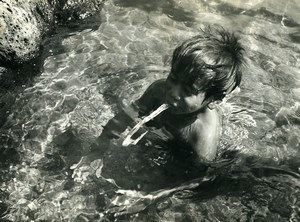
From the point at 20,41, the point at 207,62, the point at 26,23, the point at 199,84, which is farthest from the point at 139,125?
the point at 26,23

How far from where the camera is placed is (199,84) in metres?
3.91

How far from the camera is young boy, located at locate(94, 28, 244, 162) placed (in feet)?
12.6

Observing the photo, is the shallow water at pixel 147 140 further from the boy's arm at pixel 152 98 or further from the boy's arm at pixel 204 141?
the boy's arm at pixel 152 98

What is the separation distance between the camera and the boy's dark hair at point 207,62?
12.6ft

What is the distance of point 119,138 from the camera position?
499 cm

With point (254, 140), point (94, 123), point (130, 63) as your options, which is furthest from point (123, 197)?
point (130, 63)

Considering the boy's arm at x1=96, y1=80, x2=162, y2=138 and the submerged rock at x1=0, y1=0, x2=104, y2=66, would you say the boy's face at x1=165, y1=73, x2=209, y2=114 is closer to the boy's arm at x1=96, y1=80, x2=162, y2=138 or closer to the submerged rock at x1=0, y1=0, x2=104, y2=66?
the boy's arm at x1=96, y1=80, x2=162, y2=138

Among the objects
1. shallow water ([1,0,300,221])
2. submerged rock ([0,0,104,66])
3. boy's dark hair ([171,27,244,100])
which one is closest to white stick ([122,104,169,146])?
shallow water ([1,0,300,221])

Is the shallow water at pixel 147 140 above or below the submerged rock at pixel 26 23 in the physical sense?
below

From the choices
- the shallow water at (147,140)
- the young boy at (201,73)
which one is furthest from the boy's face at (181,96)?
the shallow water at (147,140)

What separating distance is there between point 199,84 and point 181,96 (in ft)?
0.63

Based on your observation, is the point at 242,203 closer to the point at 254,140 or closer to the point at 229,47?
the point at 254,140

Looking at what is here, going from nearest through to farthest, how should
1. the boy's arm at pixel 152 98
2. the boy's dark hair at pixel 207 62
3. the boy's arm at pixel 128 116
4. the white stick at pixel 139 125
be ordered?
the boy's dark hair at pixel 207 62 < the white stick at pixel 139 125 < the boy's arm at pixel 152 98 < the boy's arm at pixel 128 116

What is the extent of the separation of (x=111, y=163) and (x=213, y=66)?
1631 millimetres
